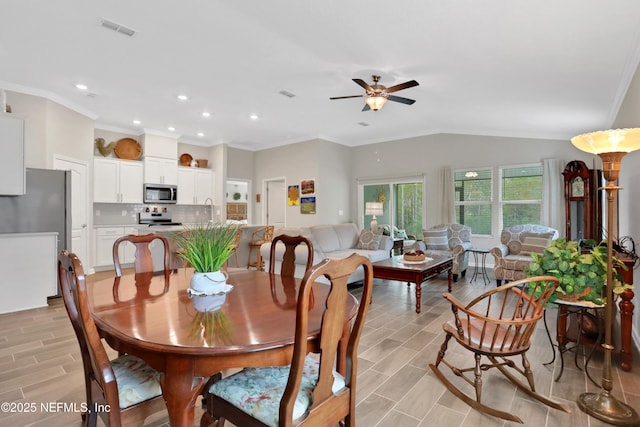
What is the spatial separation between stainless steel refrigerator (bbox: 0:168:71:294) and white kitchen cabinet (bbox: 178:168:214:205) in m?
3.19

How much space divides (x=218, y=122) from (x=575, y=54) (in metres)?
5.61

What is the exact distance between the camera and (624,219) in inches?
145

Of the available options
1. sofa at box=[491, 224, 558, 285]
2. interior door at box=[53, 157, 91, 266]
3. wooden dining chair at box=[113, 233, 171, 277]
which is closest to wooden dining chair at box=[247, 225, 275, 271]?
interior door at box=[53, 157, 91, 266]

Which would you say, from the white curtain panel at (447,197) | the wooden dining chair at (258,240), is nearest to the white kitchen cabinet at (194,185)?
the wooden dining chair at (258,240)

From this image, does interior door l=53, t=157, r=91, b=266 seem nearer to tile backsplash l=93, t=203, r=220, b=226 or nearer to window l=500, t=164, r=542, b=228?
tile backsplash l=93, t=203, r=220, b=226

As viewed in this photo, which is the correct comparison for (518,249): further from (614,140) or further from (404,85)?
(614,140)

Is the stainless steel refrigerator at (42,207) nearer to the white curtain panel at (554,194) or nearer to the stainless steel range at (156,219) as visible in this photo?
the stainless steel range at (156,219)

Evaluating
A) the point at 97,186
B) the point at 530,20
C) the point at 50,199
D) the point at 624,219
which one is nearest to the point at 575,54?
the point at 530,20

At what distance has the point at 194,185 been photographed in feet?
25.9

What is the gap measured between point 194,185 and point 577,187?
25.3ft

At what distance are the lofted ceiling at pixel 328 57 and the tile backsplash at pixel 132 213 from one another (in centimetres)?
188

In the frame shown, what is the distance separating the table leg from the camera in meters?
1.11

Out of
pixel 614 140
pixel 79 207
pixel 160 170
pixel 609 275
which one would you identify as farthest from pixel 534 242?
pixel 79 207

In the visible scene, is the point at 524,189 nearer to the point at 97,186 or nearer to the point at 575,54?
the point at 575,54
